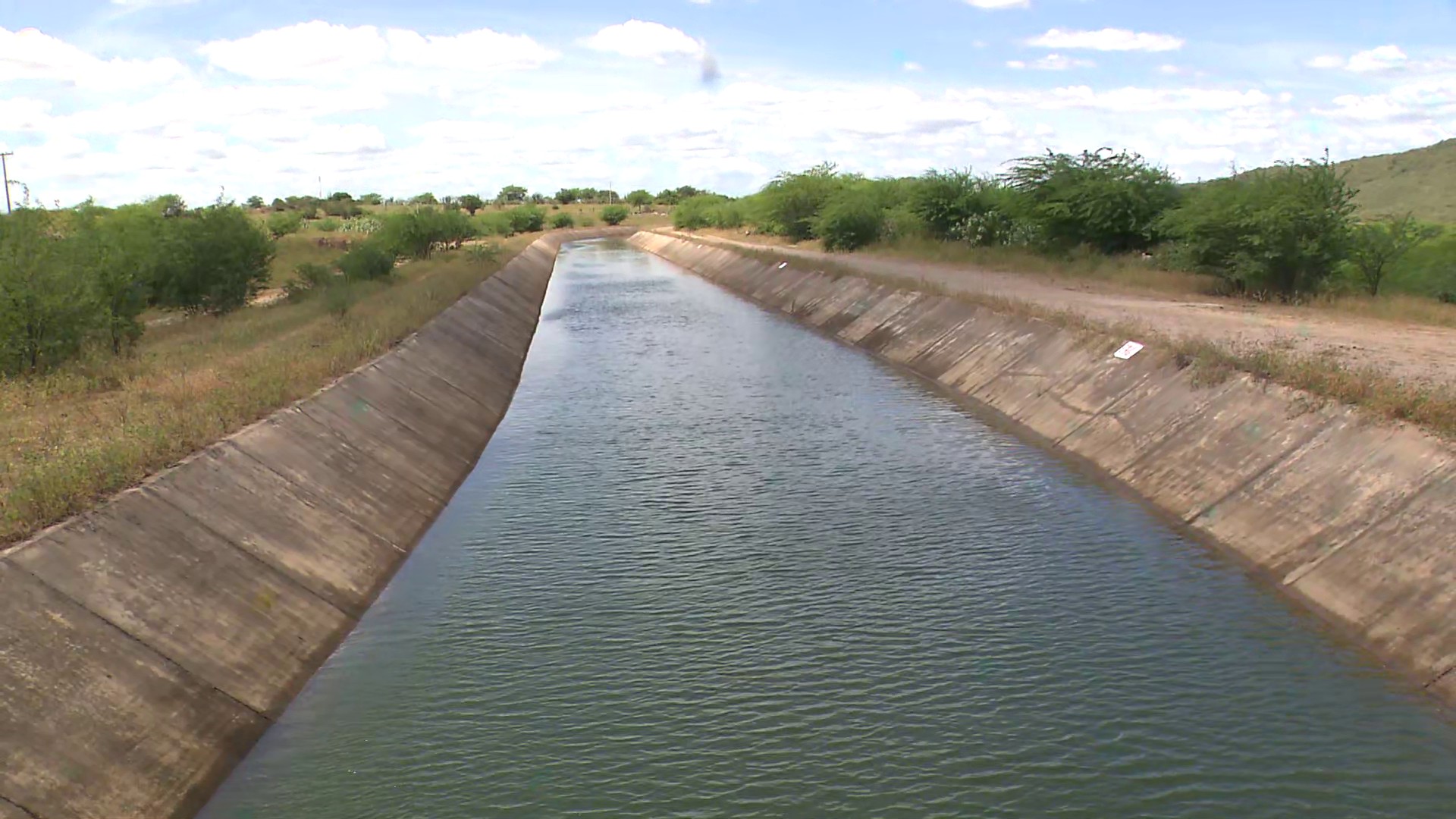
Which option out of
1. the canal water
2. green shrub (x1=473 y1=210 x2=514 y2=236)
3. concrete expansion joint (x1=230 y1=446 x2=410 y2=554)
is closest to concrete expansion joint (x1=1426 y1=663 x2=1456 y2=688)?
the canal water

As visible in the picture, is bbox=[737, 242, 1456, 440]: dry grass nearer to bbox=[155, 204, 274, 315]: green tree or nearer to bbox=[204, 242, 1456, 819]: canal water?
bbox=[204, 242, 1456, 819]: canal water

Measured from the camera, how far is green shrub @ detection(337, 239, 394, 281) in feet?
144

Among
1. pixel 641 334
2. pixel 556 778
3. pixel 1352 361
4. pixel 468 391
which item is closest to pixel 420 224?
pixel 641 334

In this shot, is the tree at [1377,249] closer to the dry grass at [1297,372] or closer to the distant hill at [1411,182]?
the dry grass at [1297,372]

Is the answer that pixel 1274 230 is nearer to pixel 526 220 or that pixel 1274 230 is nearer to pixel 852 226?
pixel 852 226

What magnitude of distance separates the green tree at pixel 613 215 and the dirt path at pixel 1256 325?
11975 centimetres

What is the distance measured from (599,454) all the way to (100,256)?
12652 millimetres

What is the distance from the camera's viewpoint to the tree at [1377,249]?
30000 mm

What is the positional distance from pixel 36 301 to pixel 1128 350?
70.5ft

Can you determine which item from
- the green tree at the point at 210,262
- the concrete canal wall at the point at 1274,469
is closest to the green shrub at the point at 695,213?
the green tree at the point at 210,262

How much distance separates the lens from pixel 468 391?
85.0 feet

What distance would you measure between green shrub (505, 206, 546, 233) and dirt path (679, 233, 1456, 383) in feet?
306

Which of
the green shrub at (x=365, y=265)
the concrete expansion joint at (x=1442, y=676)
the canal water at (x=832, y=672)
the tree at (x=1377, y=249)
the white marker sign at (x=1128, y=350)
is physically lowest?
the canal water at (x=832, y=672)

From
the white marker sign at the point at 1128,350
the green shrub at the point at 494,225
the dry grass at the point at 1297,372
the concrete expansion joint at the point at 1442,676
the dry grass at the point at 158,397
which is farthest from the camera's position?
the green shrub at the point at 494,225
